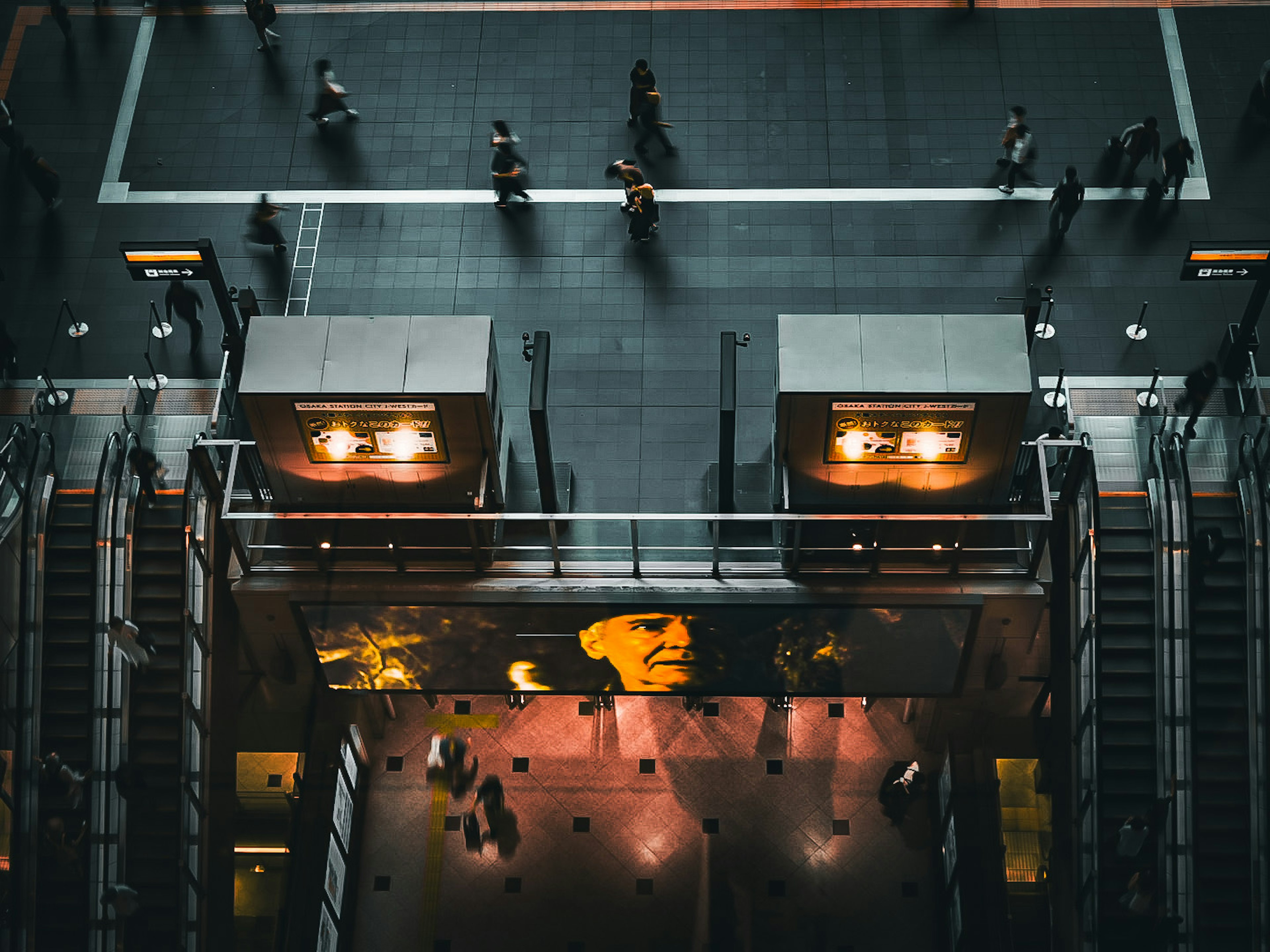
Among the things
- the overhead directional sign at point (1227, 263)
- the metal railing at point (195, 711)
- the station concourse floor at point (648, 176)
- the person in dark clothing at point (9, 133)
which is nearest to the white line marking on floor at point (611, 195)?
the station concourse floor at point (648, 176)

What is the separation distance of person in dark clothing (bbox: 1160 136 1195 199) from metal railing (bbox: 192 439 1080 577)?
6.16 m

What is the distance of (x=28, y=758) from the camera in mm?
14555

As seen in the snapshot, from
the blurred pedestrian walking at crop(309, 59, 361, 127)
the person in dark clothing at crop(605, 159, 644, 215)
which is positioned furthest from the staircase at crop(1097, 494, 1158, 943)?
the blurred pedestrian walking at crop(309, 59, 361, 127)

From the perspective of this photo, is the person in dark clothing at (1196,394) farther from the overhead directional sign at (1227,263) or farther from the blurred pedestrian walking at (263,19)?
the blurred pedestrian walking at (263,19)

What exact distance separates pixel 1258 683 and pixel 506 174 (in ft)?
41.0

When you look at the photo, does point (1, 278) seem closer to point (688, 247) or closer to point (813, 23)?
point (688, 247)

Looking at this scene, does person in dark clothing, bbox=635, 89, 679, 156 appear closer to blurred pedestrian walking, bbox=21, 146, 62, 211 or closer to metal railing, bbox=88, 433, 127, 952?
blurred pedestrian walking, bbox=21, 146, 62, 211

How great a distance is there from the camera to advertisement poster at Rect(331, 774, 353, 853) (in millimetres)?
18859

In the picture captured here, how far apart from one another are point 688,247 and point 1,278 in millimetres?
10250

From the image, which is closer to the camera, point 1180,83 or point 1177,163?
point 1177,163

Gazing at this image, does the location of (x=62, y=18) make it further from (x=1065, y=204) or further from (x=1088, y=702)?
(x=1088, y=702)

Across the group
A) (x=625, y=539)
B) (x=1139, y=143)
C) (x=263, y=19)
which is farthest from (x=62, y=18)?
(x=1139, y=143)

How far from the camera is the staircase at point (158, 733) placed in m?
15.2

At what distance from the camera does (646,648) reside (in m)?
16.1
